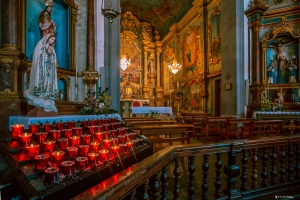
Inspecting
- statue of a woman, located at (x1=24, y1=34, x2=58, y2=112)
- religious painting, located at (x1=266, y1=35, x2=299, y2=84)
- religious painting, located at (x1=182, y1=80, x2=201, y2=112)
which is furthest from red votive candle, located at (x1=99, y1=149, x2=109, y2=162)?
religious painting, located at (x1=182, y1=80, x2=201, y2=112)

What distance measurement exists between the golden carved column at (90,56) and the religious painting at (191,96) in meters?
6.58

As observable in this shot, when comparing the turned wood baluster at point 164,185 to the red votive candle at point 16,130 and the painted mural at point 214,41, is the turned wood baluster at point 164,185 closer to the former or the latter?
the red votive candle at point 16,130

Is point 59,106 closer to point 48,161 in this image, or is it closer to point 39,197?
point 48,161

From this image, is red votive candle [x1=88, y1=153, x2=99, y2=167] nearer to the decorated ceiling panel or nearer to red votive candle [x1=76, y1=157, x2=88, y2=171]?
red votive candle [x1=76, y1=157, x2=88, y2=171]

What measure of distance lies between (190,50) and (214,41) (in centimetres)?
256

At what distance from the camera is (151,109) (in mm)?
9375

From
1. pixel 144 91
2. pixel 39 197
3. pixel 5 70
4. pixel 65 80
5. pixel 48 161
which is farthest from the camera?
pixel 144 91

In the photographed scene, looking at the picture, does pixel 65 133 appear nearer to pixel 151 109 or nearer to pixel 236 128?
pixel 236 128

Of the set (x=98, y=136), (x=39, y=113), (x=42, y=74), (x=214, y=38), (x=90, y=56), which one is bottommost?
(x=98, y=136)

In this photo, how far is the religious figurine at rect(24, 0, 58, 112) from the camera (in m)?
3.48

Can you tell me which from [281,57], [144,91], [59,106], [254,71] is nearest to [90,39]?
[59,106]

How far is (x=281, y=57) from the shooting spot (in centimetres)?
737

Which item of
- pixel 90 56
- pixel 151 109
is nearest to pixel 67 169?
pixel 90 56

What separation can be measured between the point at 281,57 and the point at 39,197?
28.6ft
